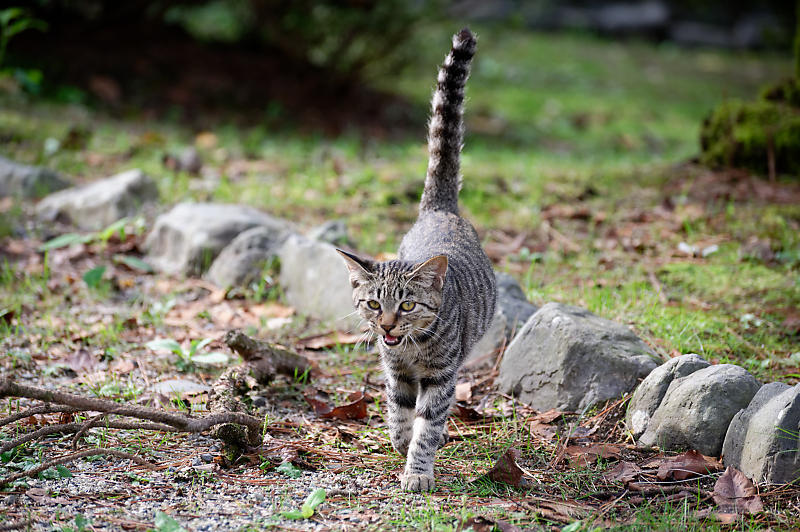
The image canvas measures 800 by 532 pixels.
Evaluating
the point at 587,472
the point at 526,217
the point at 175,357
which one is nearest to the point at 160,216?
the point at 175,357

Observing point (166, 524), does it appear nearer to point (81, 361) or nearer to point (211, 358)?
point (211, 358)

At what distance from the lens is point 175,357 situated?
430 cm

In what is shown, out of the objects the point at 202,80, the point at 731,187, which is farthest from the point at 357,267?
the point at 202,80

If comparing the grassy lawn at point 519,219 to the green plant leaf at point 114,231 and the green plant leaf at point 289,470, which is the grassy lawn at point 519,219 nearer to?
the green plant leaf at point 114,231

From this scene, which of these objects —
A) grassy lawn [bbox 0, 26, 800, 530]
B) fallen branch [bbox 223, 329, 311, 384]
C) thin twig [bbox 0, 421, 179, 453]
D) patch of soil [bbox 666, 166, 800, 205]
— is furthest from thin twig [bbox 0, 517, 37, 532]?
patch of soil [bbox 666, 166, 800, 205]

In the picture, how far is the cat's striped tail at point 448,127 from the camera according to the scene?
13.4ft

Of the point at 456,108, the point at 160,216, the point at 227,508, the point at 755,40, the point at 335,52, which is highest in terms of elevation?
the point at 755,40

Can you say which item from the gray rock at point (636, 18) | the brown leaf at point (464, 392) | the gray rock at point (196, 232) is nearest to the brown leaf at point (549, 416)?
the brown leaf at point (464, 392)

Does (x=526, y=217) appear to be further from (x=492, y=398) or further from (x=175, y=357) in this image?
Answer: (x=175, y=357)

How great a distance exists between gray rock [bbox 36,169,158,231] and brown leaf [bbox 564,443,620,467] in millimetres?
4071

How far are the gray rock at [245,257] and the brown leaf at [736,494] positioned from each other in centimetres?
310

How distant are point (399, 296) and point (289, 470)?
83 centimetres

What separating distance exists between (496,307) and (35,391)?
2.38 m

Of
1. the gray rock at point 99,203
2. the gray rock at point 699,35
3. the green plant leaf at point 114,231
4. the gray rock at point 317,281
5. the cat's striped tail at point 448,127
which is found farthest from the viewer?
the gray rock at point 699,35
